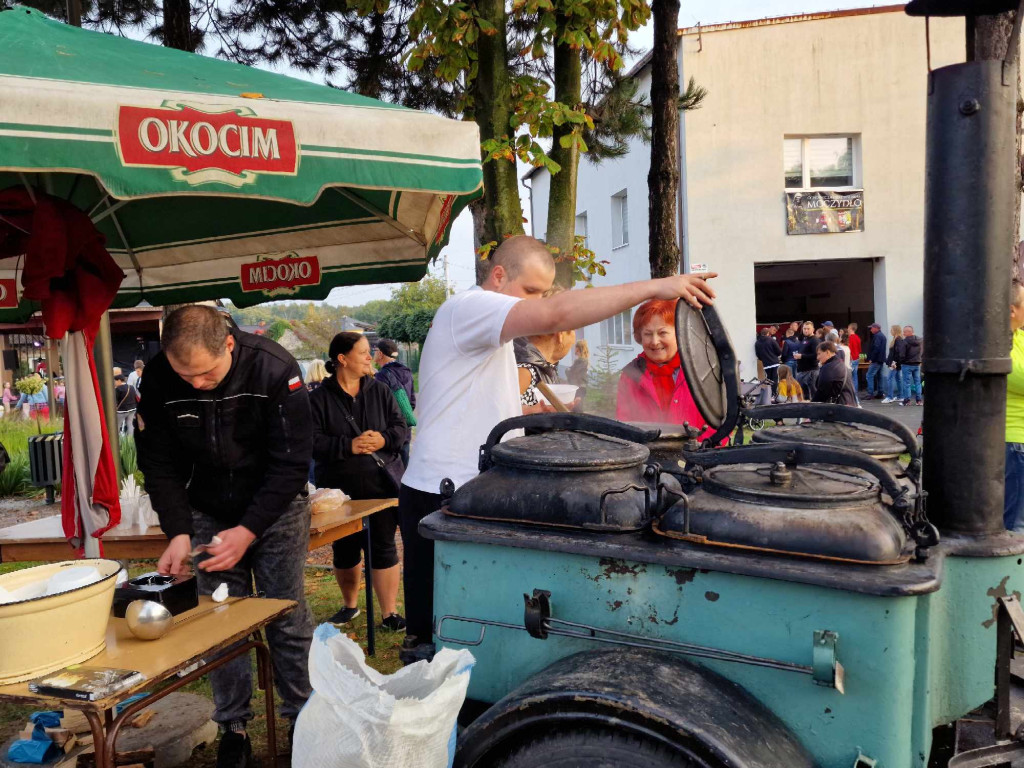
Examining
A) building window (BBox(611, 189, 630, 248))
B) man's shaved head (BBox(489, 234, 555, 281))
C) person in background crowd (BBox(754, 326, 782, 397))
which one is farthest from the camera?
building window (BBox(611, 189, 630, 248))

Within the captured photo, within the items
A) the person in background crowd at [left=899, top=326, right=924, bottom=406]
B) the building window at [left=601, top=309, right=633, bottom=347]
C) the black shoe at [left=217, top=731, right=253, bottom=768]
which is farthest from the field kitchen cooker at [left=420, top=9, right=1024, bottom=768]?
the building window at [left=601, top=309, right=633, bottom=347]

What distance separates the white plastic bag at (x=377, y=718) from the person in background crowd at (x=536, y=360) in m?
2.43

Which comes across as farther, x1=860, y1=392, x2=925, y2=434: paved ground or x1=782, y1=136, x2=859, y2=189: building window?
x1=782, y1=136, x2=859, y2=189: building window

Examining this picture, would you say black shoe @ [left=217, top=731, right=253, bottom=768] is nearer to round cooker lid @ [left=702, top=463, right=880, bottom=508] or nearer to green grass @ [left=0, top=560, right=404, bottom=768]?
green grass @ [left=0, top=560, right=404, bottom=768]

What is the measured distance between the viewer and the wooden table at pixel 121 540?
12.8 ft

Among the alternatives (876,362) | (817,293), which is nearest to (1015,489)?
(876,362)

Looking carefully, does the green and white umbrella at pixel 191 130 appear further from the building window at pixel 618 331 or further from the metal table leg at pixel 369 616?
the building window at pixel 618 331

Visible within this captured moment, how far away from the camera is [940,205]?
1.78 metres

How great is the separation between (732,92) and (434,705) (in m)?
17.1

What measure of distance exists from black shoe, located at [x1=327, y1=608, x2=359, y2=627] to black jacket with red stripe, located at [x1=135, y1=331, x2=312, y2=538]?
1981 millimetres

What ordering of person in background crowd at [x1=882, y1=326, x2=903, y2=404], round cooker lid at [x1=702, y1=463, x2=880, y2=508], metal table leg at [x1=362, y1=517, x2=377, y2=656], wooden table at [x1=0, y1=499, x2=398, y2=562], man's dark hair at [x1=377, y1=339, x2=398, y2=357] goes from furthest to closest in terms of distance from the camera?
person in background crowd at [x1=882, y1=326, x2=903, y2=404]
man's dark hair at [x1=377, y1=339, x2=398, y2=357]
metal table leg at [x1=362, y1=517, x2=377, y2=656]
wooden table at [x1=0, y1=499, x2=398, y2=562]
round cooker lid at [x1=702, y1=463, x2=880, y2=508]

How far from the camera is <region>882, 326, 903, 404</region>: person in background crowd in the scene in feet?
51.1

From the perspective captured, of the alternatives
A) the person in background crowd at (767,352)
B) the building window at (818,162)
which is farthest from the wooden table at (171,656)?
the building window at (818,162)

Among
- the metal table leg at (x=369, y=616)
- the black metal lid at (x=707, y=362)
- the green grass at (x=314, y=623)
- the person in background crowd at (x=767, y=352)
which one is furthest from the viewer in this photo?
the person in background crowd at (x=767, y=352)
